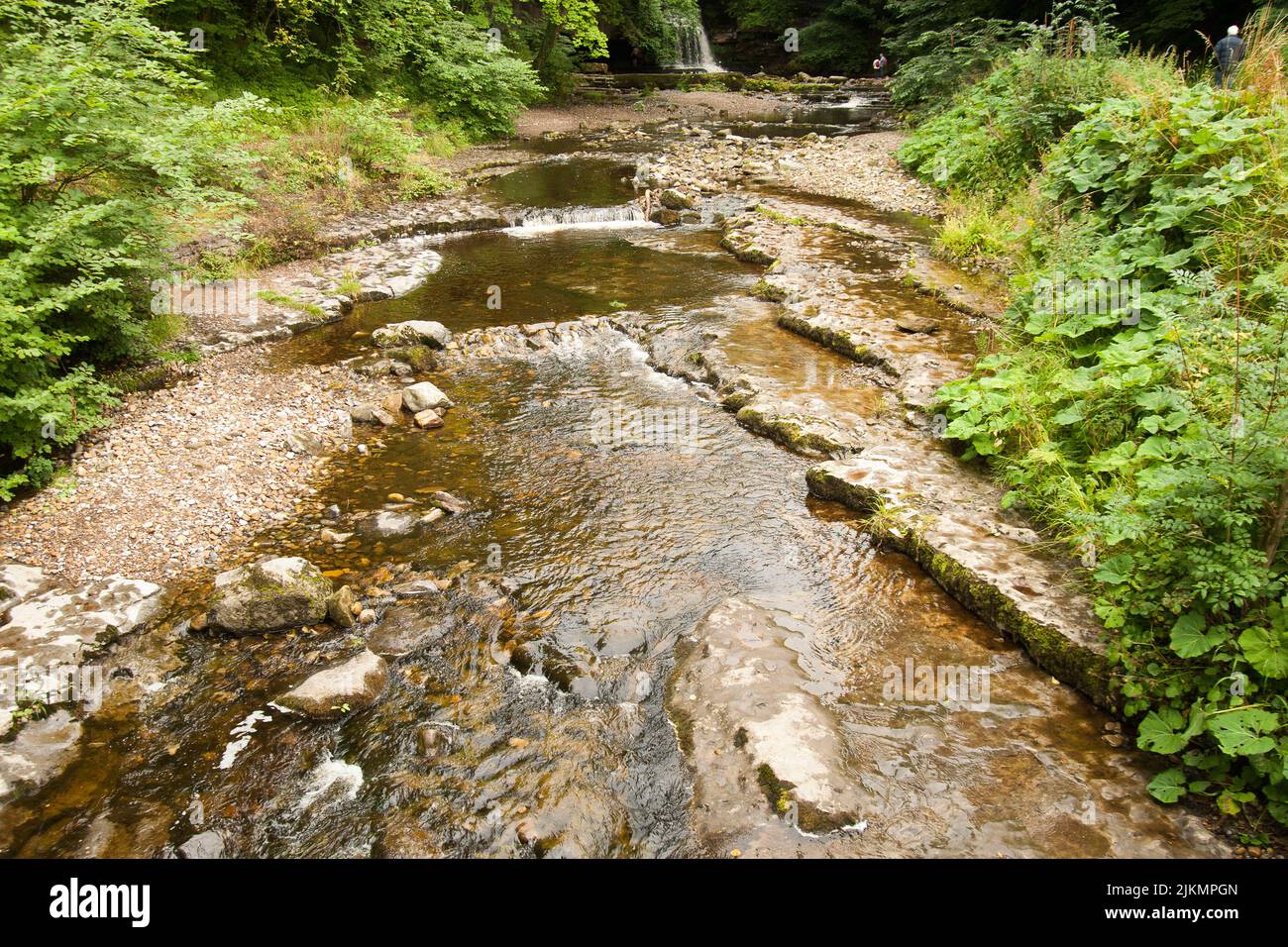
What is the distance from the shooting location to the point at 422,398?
766 centimetres

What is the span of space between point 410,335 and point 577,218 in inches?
277

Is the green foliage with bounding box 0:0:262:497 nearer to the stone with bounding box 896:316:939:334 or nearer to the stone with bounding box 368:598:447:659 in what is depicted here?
the stone with bounding box 368:598:447:659

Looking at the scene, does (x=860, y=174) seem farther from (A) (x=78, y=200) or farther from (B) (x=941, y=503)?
(A) (x=78, y=200)

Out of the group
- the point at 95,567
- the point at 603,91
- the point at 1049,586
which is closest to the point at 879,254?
the point at 1049,586

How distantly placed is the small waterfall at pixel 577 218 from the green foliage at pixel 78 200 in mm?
7498

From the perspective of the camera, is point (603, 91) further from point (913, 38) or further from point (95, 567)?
point (95, 567)

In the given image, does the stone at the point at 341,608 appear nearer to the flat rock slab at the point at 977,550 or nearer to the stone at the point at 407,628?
the stone at the point at 407,628

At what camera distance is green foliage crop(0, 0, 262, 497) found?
17.7ft

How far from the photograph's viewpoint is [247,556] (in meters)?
5.37

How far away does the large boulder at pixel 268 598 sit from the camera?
4.64 metres

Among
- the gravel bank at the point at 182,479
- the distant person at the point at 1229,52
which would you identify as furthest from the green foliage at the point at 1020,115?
the gravel bank at the point at 182,479

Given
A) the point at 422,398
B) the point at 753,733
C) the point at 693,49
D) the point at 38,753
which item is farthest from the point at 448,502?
the point at 693,49

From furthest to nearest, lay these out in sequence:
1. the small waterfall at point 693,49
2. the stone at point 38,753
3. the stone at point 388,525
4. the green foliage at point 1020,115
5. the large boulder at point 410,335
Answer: the small waterfall at point 693,49 → the green foliage at point 1020,115 → the large boulder at point 410,335 → the stone at point 388,525 → the stone at point 38,753
